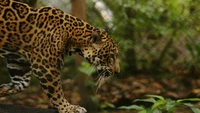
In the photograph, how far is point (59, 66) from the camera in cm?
507

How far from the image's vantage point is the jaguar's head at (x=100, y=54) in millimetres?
5004

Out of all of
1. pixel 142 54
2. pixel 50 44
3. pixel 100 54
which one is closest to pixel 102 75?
pixel 100 54

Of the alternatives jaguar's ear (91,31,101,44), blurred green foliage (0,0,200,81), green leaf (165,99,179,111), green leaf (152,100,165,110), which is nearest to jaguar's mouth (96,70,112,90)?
jaguar's ear (91,31,101,44)

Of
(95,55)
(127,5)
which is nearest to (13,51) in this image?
(95,55)

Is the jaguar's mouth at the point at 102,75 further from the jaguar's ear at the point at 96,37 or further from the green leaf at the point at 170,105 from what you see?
the green leaf at the point at 170,105

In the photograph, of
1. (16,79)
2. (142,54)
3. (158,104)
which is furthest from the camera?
(142,54)

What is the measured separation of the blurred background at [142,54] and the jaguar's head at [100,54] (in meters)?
4.49

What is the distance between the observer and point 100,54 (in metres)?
5.01

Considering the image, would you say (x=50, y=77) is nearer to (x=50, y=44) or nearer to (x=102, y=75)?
(x=50, y=44)

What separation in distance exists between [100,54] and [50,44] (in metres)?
0.60

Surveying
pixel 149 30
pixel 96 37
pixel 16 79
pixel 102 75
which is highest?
pixel 149 30

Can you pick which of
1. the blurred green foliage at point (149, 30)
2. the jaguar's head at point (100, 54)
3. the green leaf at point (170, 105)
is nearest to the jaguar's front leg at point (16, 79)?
the jaguar's head at point (100, 54)

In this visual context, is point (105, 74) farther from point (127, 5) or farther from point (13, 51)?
point (127, 5)

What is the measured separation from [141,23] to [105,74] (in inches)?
259
